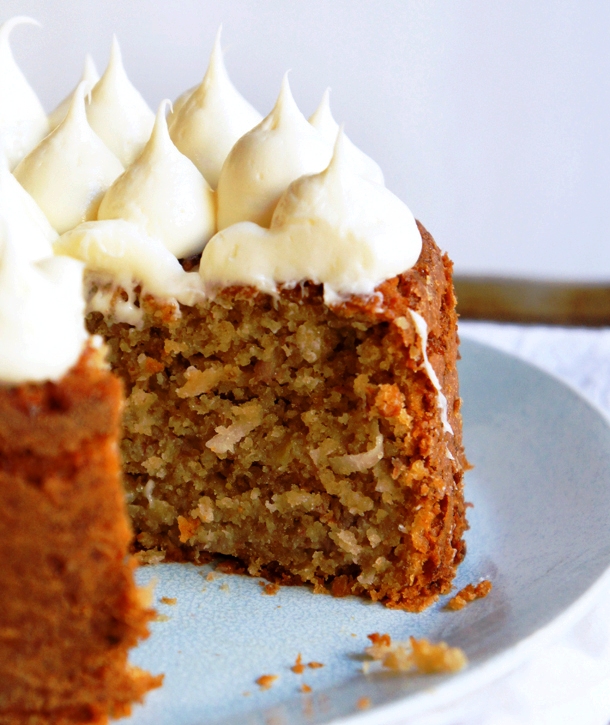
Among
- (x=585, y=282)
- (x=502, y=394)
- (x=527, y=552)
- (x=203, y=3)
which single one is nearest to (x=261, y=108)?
(x=203, y=3)

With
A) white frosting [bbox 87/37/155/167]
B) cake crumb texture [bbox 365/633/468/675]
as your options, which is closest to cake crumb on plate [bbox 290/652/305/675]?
cake crumb texture [bbox 365/633/468/675]

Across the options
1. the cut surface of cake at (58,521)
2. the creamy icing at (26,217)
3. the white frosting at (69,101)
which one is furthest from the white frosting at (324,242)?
the white frosting at (69,101)

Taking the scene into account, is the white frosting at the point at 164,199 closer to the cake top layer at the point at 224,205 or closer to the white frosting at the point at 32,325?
the cake top layer at the point at 224,205

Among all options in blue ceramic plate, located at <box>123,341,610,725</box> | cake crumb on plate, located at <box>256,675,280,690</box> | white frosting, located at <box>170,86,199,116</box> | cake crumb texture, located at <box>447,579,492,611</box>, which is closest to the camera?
blue ceramic plate, located at <box>123,341,610,725</box>

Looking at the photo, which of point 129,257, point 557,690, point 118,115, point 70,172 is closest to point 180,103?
point 118,115

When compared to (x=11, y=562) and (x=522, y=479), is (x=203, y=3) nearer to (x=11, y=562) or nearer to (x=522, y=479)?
(x=522, y=479)

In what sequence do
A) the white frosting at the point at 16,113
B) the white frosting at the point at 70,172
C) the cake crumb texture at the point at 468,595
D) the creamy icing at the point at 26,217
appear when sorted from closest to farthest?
the creamy icing at the point at 26,217 < the cake crumb texture at the point at 468,595 < the white frosting at the point at 70,172 < the white frosting at the point at 16,113

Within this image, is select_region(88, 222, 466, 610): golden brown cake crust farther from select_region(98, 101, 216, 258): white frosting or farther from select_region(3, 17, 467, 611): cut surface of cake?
select_region(98, 101, 216, 258): white frosting
